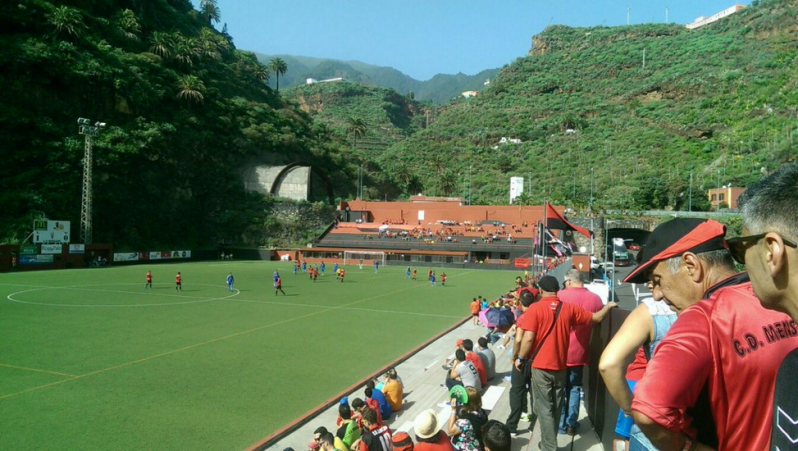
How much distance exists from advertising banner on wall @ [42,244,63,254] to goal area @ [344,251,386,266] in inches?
1023

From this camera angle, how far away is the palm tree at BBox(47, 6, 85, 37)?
54625mm

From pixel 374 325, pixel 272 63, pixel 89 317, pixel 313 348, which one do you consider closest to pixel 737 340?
pixel 313 348

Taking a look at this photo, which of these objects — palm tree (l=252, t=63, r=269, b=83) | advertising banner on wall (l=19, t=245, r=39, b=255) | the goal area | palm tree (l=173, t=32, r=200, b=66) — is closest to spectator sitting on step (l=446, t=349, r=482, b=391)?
advertising banner on wall (l=19, t=245, r=39, b=255)

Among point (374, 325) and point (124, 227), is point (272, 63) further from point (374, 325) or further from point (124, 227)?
point (374, 325)

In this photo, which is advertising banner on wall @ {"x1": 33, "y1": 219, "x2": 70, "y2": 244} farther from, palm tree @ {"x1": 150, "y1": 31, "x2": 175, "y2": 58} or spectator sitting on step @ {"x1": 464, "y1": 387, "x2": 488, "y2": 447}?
spectator sitting on step @ {"x1": 464, "y1": 387, "x2": 488, "y2": 447}

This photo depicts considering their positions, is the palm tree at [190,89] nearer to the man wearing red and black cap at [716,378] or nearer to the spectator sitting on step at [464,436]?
the spectator sitting on step at [464,436]

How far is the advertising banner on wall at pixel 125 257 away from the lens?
47125 millimetres

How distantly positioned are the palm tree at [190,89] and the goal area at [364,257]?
3454 centimetres

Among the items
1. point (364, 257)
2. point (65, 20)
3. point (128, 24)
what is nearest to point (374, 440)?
point (364, 257)

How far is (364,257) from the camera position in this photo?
55.8 meters

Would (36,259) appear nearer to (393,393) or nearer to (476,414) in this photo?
(393,393)

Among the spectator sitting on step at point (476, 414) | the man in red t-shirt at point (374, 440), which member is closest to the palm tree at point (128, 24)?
the man in red t-shirt at point (374, 440)

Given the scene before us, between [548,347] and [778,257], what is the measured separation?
416 cm

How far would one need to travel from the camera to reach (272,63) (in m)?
125
